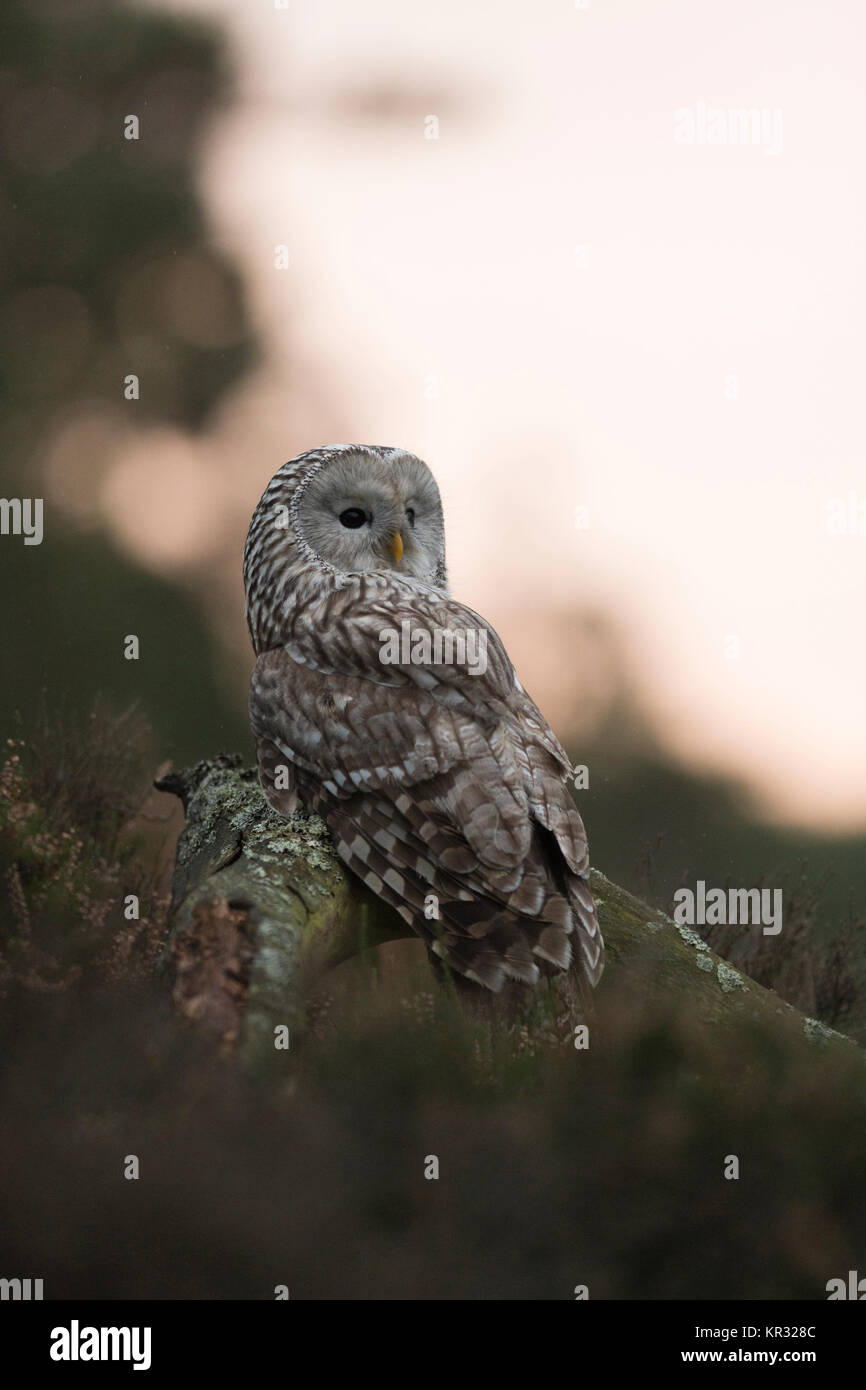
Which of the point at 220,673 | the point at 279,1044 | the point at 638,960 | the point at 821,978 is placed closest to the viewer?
the point at 279,1044

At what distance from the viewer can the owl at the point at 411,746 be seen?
3.44 meters

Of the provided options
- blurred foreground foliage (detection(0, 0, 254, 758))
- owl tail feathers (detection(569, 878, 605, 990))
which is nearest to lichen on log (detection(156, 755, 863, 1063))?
owl tail feathers (detection(569, 878, 605, 990))

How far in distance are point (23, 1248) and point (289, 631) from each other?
2635mm

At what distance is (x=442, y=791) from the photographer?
3572 millimetres

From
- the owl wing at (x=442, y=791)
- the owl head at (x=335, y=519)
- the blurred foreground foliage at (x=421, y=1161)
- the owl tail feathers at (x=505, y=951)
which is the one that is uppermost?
the owl head at (x=335, y=519)

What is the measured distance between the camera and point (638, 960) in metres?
4.02

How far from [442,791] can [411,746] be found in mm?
191

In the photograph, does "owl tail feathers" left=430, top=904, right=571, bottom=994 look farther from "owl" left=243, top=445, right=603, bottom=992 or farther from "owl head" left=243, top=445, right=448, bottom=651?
"owl head" left=243, top=445, right=448, bottom=651

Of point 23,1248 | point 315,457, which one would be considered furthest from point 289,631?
point 23,1248

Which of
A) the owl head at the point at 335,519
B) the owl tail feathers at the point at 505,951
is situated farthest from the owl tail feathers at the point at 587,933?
the owl head at the point at 335,519

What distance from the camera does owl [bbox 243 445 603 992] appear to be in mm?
3441

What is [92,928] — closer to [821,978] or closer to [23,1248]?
[23,1248]

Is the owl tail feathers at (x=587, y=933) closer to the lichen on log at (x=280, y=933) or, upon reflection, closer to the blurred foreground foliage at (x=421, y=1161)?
the lichen on log at (x=280, y=933)

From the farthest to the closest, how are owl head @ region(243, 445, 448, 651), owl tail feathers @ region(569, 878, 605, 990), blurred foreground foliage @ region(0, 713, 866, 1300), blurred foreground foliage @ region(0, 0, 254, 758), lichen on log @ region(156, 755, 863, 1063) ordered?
blurred foreground foliage @ region(0, 0, 254, 758) → owl head @ region(243, 445, 448, 651) → owl tail feathers @ region(569, 878, 605, 990) → lichen on log @ region(156, 755, 863, 1063) → blurred foreground foliage @ region(0, 713, 866, 1300)
